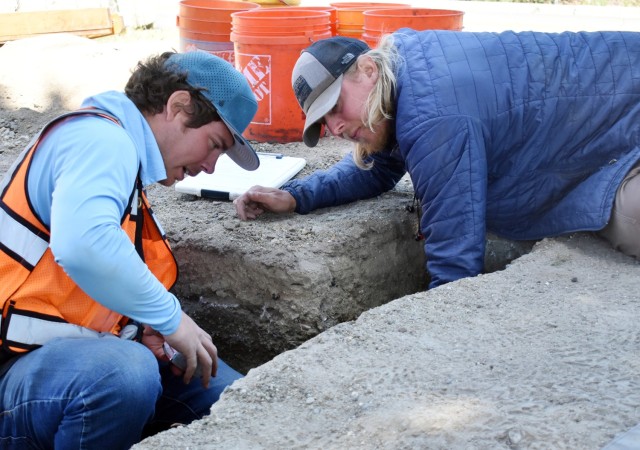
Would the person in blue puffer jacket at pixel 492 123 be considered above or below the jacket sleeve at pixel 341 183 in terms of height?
above

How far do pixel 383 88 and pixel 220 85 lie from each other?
0.64 meters

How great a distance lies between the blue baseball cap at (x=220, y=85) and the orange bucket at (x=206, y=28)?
7.99 ft

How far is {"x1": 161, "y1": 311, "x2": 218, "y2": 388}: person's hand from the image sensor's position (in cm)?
228

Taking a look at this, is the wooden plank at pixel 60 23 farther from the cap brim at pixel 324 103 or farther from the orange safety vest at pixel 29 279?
the orange safety vest at pixel 29 279

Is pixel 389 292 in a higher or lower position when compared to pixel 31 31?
lower

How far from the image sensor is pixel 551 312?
2.49 meters

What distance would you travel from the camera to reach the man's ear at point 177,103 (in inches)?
93.7

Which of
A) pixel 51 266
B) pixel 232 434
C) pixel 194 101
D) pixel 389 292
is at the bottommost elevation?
pixel 389 292

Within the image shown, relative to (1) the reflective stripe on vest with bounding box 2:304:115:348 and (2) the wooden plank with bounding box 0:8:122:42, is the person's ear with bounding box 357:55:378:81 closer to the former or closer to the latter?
(1) the reflective stripe on vest with bounding box 2:304:115:348

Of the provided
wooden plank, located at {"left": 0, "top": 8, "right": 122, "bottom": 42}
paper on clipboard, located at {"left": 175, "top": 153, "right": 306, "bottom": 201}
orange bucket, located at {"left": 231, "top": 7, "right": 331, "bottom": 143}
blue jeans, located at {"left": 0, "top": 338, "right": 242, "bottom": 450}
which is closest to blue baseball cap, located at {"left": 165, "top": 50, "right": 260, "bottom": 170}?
blue jeans, located at {"left": 0, "top": 338, "right": 242, "bottom": 450}

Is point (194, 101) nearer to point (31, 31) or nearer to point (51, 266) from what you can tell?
point (51, 266)

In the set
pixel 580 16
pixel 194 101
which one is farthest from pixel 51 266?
pixel 580 16

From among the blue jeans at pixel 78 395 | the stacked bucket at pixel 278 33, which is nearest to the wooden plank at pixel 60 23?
the stacked bucket at pixel 278 33

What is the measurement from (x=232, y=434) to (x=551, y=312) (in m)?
1.10
